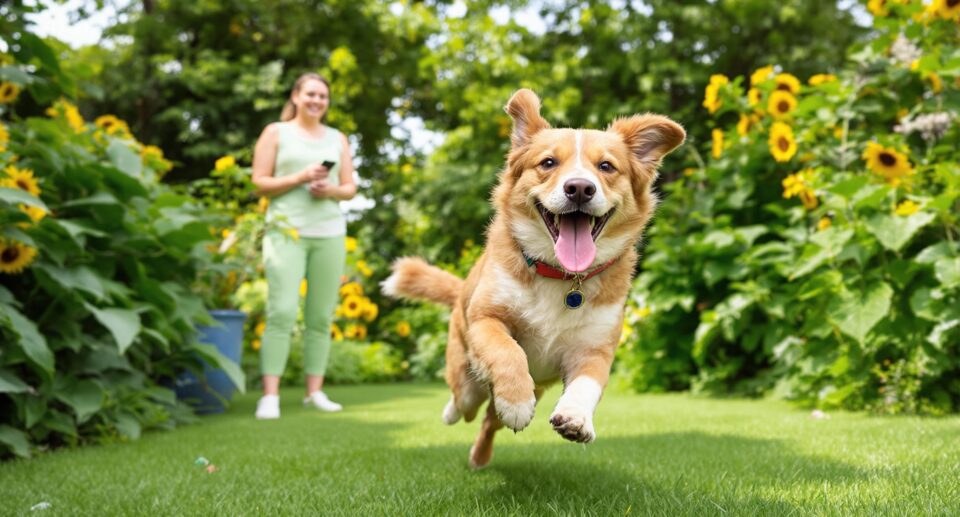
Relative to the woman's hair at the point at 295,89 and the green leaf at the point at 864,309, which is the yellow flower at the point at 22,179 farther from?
the green leaf at the point at 864,309

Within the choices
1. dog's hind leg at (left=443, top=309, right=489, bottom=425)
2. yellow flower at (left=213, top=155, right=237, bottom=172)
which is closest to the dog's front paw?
dog's hind leg at (left=443, top=309, right=489, bottom=425)

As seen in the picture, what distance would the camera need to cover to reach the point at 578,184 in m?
2.40

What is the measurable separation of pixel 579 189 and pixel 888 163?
3048mm

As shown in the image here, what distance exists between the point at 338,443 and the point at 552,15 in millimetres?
10181

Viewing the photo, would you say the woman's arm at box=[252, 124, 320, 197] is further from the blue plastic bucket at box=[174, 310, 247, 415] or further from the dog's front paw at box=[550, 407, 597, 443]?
the dog's front paw at box=[550, 407, 597, 443]

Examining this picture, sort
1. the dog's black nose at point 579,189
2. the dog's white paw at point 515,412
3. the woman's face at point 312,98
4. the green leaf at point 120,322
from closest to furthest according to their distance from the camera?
the dog's white paw at point 515,412, the dog's black nose at point 579,189, the green leaf at point 120,322, the woman's face at point 312,98

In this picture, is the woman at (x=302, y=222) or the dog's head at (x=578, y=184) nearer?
the dog's head at (x=578, y=184)

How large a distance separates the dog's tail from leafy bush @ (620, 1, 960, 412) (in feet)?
7.84

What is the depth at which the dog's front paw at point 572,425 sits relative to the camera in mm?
1992

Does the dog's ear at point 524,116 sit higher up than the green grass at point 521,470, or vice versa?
the dog's ear at point 524,116

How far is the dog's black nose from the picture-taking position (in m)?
2.41

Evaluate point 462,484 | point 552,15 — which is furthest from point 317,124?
point 552,15

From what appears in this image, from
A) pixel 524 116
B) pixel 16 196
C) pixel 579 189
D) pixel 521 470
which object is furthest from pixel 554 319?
pixel 16 196

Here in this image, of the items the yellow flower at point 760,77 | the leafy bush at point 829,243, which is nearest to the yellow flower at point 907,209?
the leafy bush at point 829,243
